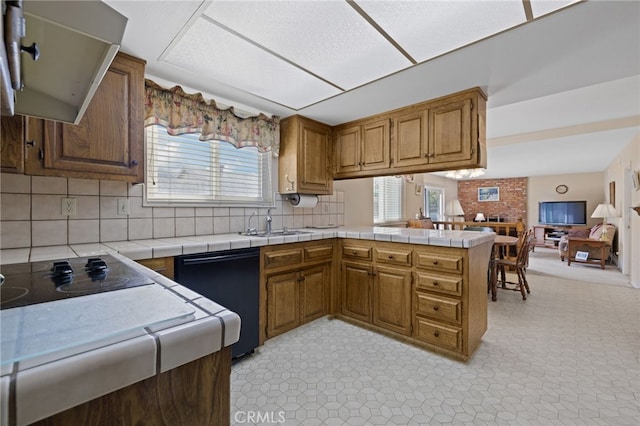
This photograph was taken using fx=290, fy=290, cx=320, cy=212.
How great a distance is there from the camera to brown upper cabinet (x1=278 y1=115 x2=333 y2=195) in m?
2.96

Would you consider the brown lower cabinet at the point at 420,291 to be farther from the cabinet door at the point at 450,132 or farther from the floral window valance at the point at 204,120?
the floral window valance at the point at 204,120

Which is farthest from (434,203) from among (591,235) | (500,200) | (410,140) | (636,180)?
(410,140)

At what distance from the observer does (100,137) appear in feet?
5.63

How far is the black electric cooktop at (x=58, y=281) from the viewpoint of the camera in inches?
28.6

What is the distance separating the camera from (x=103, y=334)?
1.62 ft

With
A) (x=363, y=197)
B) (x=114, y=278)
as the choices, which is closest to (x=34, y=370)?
(x=114, y=278)

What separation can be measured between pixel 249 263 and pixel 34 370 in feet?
5.93

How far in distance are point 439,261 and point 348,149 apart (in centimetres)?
158

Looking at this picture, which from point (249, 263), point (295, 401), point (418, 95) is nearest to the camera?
point (295, 401)

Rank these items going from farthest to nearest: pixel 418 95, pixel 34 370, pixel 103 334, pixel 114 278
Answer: pixel 418 95 → pixel 114 278 → pixel 103 334 → pixel 34 370

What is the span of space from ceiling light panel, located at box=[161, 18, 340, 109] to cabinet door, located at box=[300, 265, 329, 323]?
1553mm

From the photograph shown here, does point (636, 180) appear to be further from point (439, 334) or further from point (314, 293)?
point (314, 293)

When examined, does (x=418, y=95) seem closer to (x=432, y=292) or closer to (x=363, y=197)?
(x=432, y=292)

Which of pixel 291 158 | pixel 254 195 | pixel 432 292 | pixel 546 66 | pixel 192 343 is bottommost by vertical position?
pixel 432 292
